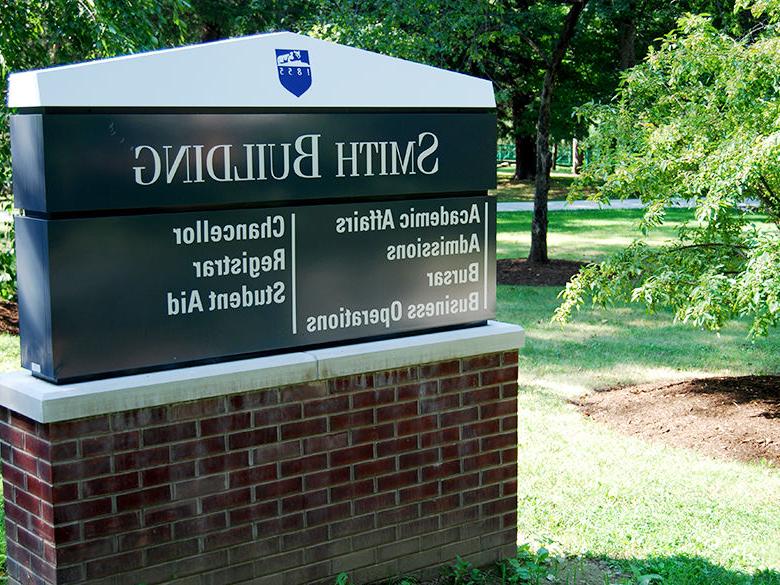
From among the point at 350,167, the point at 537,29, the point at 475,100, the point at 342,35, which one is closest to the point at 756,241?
the point at 475,100

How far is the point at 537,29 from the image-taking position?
17859 mm

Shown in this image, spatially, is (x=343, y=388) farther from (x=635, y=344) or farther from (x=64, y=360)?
(x=635, y=344)

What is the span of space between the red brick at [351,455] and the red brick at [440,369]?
415 millimetres

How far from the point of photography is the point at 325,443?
15.1ft

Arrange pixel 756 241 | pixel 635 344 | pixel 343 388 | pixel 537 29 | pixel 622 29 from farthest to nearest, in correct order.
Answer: pixel 622 29, pixel 537 29, pixel 635 344, pixel 756 241, pixel 343 388

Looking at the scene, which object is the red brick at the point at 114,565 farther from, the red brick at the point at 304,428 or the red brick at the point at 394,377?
the red brick at the point at 394,377

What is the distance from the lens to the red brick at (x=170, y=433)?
4.15m

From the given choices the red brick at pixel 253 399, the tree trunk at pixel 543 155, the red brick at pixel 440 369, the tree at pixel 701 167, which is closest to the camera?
the red brick at pixel 253 399

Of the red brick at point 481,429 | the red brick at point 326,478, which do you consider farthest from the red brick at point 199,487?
the red brick at point 481,429

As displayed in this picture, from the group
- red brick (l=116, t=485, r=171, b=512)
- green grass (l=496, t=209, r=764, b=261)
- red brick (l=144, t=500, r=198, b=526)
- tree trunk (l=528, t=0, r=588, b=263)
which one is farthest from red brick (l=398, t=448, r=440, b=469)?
green grass (l=496, t=209, r=764, b=261)

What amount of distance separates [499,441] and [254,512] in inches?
51.0

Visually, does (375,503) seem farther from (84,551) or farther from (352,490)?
(84,551)

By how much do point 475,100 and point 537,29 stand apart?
13422 mm

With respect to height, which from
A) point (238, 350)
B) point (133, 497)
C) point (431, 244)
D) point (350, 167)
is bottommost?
point (133, 497)
